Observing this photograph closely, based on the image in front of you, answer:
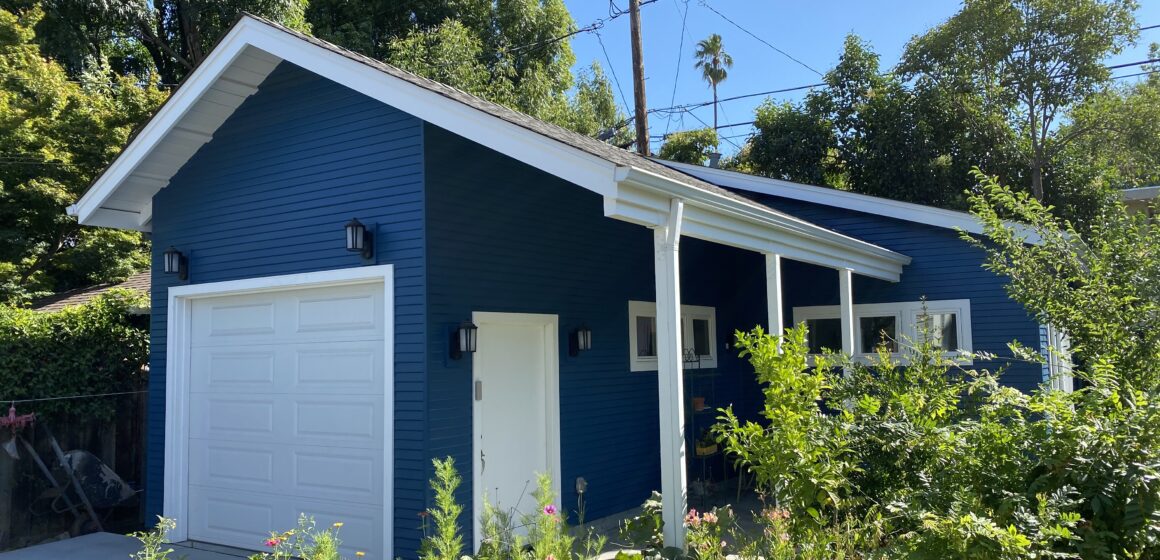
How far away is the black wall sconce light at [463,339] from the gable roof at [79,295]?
683 cm

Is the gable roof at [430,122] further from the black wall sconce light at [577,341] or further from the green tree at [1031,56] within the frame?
the green tree at [1031,56]

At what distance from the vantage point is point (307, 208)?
6.75 metres

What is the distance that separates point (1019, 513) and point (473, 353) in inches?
152

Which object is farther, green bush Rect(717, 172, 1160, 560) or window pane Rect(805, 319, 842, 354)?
window pane Rect(805, 319, 842, 354)

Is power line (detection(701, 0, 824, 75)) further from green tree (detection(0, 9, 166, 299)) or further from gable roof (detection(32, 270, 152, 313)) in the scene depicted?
gable roof (detection(32, 270, 152, 313))

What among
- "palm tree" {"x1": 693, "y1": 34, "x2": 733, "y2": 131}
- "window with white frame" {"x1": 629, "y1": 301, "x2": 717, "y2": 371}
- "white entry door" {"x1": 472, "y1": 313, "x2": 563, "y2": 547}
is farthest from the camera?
"palm tree" {"x1": 693, "y1": 34, "x2": 733, "y2": 131}

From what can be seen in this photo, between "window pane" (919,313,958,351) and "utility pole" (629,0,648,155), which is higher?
"utility pole" (629,0,648,155)

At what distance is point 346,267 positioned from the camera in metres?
6.43

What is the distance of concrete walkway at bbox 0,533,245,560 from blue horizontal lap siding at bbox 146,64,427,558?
38cm

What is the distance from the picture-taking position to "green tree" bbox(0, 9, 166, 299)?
1280cm

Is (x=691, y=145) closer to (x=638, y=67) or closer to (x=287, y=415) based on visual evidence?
(x=638, y=67)

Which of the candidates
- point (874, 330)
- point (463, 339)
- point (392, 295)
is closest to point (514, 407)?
point (463, 339)

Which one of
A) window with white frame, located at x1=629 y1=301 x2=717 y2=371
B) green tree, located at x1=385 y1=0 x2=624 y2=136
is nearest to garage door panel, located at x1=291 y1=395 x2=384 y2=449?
window with white frame, located at x1=629 y1=301 x2=717 y2=371

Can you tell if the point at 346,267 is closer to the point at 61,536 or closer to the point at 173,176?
the point at 173,176
